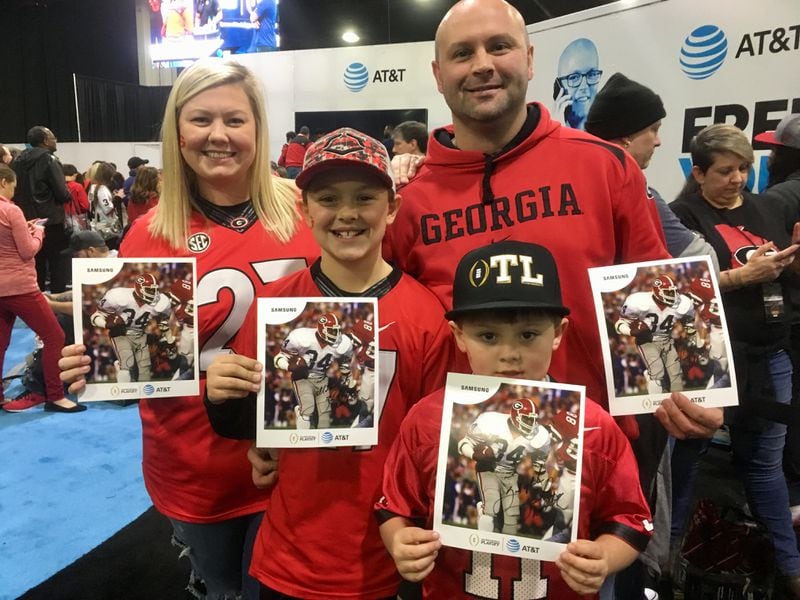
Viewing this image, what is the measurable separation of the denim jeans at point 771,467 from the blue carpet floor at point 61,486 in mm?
3029

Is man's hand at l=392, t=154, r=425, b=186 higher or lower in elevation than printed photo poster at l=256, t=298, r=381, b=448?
higher

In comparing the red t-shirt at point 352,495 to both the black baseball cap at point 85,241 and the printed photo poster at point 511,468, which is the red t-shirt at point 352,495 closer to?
the printed photo poster at point 511,468

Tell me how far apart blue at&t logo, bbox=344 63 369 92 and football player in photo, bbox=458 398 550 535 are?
28.4 feet

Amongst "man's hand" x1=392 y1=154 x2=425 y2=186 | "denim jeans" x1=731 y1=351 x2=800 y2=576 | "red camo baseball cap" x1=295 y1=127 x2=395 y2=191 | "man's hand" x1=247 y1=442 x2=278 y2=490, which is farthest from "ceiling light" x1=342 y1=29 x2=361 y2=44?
"man's hand" x1=247 y1=442 x2=278 y2=490

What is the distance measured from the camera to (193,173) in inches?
66.9

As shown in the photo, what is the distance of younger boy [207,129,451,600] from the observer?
4.17 ft

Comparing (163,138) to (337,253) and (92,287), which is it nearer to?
(92,287)

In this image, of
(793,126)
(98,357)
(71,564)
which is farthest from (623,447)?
(71,564)

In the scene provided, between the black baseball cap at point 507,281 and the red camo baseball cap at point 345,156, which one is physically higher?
the red camo baseball cap at point 345,156

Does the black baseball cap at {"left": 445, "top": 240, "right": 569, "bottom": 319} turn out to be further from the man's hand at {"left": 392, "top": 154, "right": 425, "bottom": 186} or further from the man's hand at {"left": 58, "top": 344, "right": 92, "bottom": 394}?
the man's hand at {"left": 58, "top": 344, "right": 92, "bottom": 394}

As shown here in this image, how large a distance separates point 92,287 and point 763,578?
2633 mm

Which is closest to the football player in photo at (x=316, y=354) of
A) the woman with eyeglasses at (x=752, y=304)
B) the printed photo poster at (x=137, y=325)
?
the printed photo poster at (x=137, y=325)

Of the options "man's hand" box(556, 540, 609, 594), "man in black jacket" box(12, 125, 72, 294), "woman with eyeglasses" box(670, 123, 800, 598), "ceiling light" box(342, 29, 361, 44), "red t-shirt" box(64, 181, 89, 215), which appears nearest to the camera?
"man's hand" box(556, 540, 609, 594)

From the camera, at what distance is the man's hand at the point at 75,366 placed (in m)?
1.40
